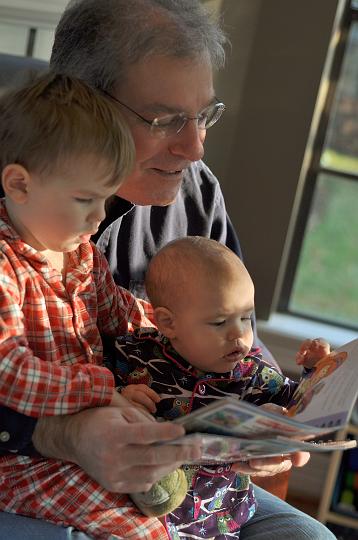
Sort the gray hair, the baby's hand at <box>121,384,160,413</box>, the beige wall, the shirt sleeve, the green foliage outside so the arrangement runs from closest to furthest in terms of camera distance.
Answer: the shirt sleeve
the baby's hand at <box>121,384,160,413</box>
the gray hair
the beige wall
the green foliage outside

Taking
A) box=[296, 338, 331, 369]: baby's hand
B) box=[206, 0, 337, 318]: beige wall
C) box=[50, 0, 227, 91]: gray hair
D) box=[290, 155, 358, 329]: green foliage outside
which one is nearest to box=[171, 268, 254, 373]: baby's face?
box=[296, 338, 331, 369]: baby's hand

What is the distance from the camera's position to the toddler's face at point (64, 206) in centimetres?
141

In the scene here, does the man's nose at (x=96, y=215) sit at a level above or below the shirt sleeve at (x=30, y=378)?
above

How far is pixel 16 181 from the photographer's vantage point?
1.42 metres

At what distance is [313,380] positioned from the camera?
5.20 feet

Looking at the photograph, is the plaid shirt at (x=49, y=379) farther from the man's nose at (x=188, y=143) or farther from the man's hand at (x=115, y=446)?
the man's nose at (x=188, y=143)

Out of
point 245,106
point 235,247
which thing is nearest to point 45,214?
point 235,247

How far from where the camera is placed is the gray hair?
1.77 metres

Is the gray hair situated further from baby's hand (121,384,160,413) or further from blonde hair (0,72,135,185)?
baby's hand (121,384,160,413)

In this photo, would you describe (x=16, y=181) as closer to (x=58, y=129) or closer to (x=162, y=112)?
(x=58, y=129)

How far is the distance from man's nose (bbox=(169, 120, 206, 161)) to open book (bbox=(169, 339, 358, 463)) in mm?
524

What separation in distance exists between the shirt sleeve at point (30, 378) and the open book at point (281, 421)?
203 mm

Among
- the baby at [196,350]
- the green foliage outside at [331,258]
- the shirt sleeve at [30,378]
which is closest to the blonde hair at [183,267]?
the baby at [196,350]

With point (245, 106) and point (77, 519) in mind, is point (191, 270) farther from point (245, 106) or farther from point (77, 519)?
point (245, 106)
